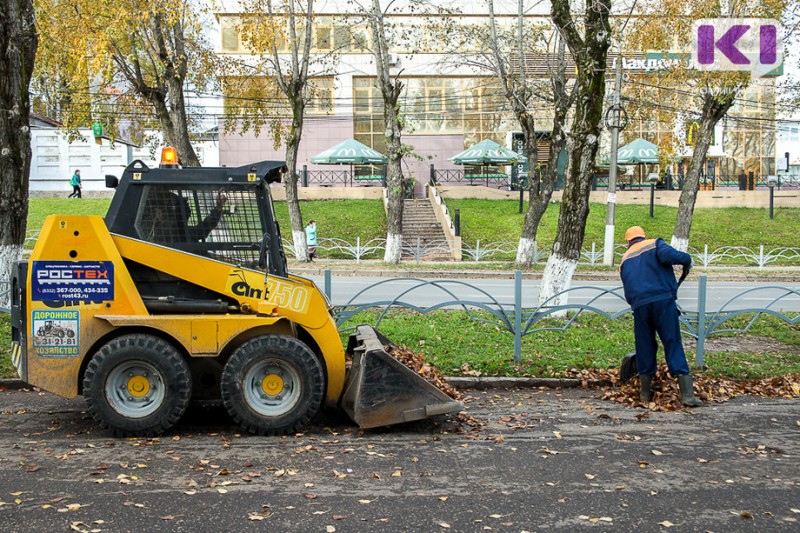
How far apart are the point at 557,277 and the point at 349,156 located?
25.7 m

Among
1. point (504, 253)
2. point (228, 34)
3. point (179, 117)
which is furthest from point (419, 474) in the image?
point (228, 34)

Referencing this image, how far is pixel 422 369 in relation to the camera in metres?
8.91

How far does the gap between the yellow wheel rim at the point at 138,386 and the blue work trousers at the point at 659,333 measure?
195 inches

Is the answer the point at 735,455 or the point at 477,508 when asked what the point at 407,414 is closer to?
the point at 477,508

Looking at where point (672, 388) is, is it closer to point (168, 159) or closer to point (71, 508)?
point (168, 159)

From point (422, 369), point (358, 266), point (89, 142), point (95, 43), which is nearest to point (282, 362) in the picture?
point (422, 369)

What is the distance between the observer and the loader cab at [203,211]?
7309 millimetres

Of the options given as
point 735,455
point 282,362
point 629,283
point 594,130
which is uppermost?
point 594,130

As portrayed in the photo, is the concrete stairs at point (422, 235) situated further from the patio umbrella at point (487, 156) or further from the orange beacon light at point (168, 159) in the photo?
the orange beacon light at point (168, 159)

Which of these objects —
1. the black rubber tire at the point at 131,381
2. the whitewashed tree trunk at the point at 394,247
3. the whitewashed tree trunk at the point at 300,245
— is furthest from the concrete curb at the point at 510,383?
the whitewashed tree trunk at the point at 300,245

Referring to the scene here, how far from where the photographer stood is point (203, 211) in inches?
296

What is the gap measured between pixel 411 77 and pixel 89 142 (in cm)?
1683
